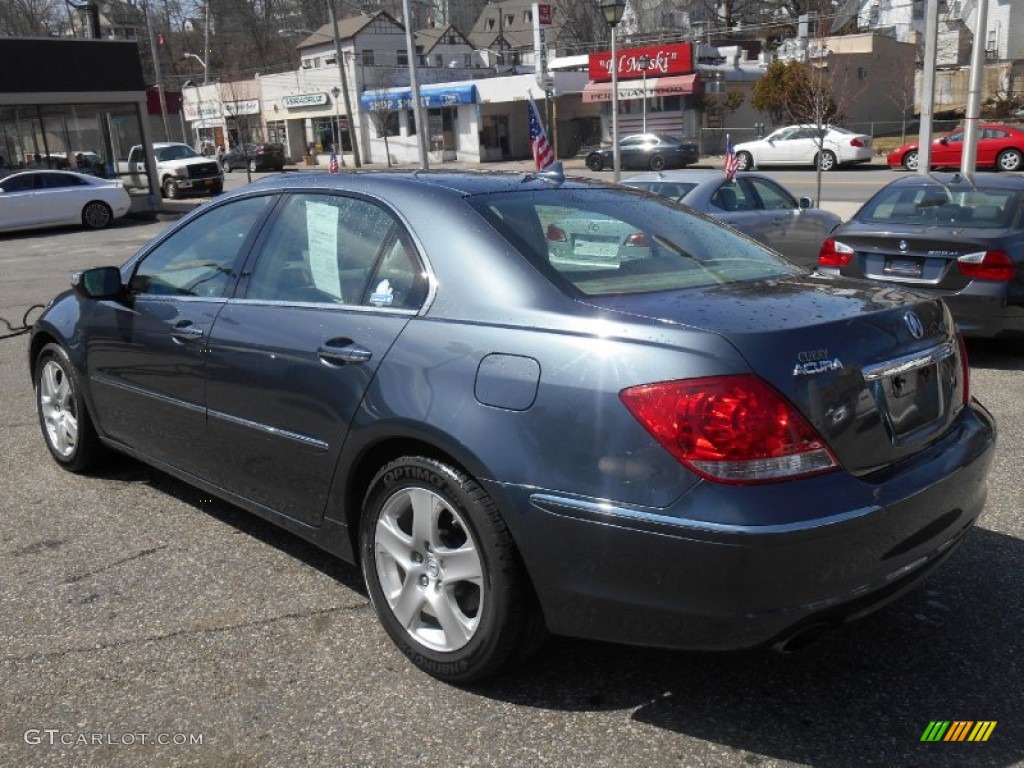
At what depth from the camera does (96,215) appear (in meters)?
24.3

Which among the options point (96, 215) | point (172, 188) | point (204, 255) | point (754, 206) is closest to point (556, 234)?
point (204, 255)

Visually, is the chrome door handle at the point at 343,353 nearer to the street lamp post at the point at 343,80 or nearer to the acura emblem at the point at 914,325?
the acura emblem at the point at 914,325

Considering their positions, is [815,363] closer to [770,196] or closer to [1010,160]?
[770,196]

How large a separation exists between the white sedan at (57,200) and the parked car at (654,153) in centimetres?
1973

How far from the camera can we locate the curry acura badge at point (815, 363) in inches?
102

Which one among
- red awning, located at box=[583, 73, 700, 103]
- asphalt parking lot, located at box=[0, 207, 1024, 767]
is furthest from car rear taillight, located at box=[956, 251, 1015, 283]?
red awning, located at box=[583, 73, 700, 103]

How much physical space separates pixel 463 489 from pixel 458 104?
5223 cm

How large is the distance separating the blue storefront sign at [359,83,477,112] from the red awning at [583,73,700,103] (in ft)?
21.3

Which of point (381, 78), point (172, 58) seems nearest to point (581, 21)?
point (381, 78)

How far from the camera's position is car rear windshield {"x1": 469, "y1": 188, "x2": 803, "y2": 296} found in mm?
3166

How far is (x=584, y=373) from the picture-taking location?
8.80ft

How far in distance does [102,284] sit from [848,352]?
338 cm

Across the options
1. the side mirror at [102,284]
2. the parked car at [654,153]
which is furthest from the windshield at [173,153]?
the side mirror at [102,284]

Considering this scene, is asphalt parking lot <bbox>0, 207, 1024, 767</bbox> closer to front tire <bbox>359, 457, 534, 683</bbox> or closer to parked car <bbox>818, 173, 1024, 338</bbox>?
front tire <bbox>359, 457, 534, 683</bbox>
